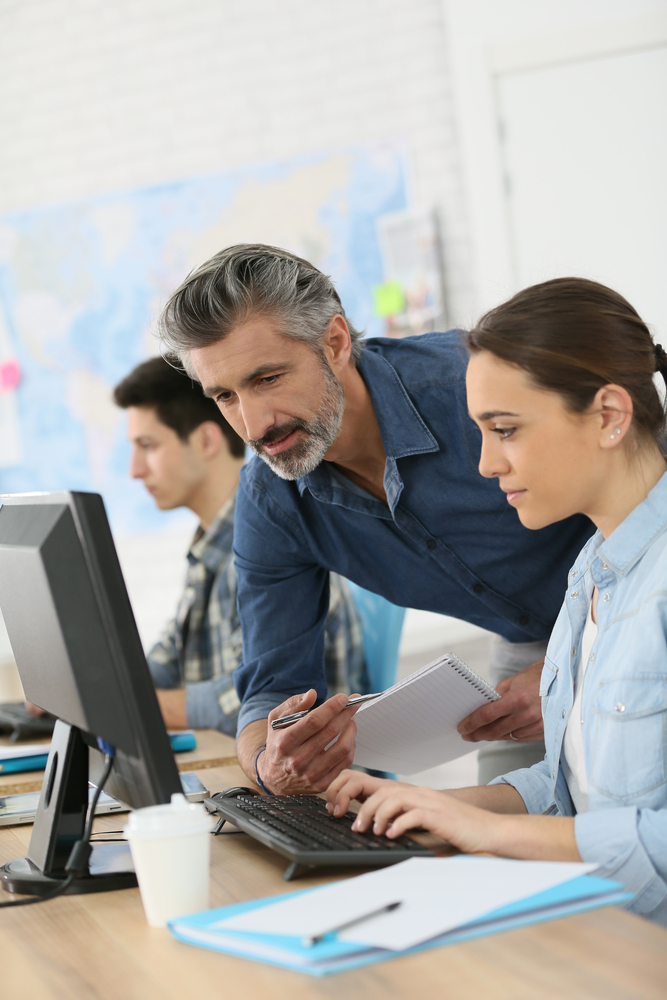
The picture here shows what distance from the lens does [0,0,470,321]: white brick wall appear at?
152 inches

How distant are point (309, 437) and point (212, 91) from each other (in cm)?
298

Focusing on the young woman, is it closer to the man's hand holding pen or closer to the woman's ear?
the woman's ear

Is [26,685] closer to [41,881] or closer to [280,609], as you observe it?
[41,881]

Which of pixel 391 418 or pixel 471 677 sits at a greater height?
pixel 391 418

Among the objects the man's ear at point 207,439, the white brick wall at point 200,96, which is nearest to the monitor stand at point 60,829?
the man's ear at point 207,439

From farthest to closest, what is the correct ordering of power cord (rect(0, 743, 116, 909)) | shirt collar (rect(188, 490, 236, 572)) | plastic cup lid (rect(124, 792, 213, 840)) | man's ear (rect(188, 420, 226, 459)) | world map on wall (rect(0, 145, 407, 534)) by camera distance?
world map on wall (rect(0, 145, 407, 534)), man's ear (rect(188, 420, 226, 459)), shirt collar (rect(188, 490, 236, 572)), power cord (rect(0, 743, 116, 909)), plastic cup lid (rect(124, 792, 213, 840))

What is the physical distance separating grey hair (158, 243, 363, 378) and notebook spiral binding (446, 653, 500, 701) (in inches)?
23.0

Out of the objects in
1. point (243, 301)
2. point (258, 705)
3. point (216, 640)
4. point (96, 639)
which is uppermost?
point (243, 301)

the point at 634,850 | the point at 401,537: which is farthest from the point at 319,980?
the point at 401,537

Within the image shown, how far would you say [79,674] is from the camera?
2.96 feet

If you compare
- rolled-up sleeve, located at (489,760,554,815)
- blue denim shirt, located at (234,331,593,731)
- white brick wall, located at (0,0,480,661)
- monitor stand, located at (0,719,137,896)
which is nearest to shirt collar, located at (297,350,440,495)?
blue denim shirt, located at (234,331,593,731)

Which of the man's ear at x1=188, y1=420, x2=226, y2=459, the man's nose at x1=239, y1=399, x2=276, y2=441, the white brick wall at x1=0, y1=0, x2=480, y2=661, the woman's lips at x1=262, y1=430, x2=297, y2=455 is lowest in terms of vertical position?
the man's ear at x1=188, y1=420, x2=226, y2=459

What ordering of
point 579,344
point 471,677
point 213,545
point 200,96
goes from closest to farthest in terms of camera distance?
point 579,344, point 471,677, point 213,545, point 200,96

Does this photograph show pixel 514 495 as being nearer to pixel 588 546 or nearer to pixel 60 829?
pixel 588 546
